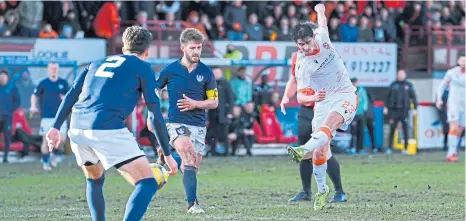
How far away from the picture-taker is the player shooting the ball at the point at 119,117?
27.3 feet

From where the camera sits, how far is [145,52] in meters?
8.59

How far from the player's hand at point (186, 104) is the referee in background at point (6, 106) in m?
10.5

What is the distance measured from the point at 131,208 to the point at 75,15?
1701 centimetres

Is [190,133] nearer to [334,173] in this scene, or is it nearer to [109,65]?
[334,173]

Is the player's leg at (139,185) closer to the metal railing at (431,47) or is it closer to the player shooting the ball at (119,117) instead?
the player shooting the ball at (119,117)

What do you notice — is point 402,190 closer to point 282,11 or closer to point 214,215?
point 214,215

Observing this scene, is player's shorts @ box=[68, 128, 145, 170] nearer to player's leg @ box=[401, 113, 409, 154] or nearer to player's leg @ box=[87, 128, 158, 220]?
player's leg @ box=[87, 128, 158, 220]

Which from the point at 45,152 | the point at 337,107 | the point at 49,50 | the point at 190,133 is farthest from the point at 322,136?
the point at 49,50

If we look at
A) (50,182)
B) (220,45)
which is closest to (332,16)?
(220,45)

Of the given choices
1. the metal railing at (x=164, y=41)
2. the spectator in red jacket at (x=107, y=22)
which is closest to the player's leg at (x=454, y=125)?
the metal railing at (x=164, y=41)

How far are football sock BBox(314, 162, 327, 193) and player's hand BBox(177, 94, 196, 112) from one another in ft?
5.35

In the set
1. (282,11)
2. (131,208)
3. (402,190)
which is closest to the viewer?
(131,208)

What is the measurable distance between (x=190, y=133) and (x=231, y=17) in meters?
15.1

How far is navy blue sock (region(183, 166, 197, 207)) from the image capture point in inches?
439
